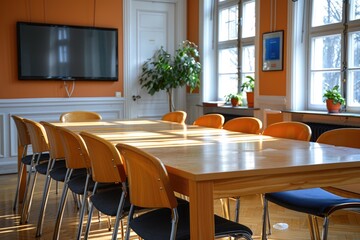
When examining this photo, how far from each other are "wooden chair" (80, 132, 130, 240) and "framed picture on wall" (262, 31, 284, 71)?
10.4 feet

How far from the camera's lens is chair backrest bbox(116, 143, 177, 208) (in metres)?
1.93

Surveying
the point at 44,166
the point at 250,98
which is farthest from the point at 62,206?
the point at 250,98

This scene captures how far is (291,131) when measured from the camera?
3.22m

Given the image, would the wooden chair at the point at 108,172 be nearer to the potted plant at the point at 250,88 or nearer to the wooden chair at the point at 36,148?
the wooden chair at the point at 36,148

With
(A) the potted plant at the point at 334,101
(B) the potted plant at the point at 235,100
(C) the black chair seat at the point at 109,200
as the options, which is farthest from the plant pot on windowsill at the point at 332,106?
(C) the black chair seat at the point at 109,200

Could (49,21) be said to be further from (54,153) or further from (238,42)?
(54,153)

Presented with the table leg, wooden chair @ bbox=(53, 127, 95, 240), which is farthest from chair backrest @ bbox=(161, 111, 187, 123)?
the table leg

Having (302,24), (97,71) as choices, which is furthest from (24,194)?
(302,24)

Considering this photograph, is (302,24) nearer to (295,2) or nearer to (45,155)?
(295,2)

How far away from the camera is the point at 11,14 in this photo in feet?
19.7

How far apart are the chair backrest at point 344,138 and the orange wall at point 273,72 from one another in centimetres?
238

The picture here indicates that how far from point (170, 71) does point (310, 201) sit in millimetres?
4320

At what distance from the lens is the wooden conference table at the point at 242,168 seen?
1.80 metres

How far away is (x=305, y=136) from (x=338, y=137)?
25 cm
